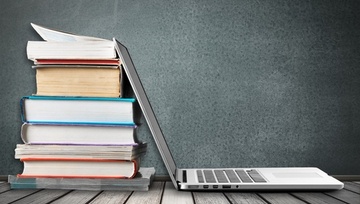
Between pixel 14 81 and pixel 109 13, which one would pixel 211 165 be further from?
pixel 14 81

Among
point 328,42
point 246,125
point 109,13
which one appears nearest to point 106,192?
point 246,125

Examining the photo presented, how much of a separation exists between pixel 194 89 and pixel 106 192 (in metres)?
0.64

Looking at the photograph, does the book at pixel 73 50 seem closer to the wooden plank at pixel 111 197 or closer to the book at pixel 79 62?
the book at pixel 79 62

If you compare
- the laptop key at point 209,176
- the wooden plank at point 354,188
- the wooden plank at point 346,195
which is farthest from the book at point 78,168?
the wooden plank at point 354,188

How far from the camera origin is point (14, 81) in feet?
5.27

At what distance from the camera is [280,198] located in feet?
3.31

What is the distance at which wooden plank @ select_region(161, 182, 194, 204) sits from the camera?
977 mm

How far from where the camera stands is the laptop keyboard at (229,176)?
1.13 m

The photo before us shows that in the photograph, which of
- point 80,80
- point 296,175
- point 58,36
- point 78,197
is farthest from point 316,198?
point 58,36

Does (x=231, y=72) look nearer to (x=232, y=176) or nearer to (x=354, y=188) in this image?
(x=232, y=176)

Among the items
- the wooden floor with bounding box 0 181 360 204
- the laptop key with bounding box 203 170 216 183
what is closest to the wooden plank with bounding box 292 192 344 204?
the wooden floor with bounding box 0 181 360 204

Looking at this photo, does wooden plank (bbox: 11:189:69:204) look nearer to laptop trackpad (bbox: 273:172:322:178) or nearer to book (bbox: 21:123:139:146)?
book (bbox: 21:123:139:146)

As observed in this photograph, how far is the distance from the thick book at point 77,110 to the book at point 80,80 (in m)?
0.03

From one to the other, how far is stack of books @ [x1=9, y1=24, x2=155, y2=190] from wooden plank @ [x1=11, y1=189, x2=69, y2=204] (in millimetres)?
33
